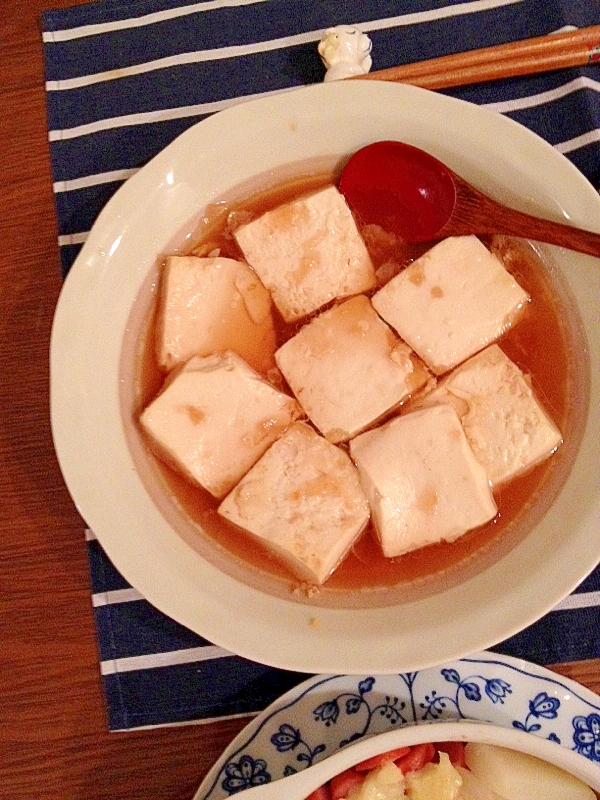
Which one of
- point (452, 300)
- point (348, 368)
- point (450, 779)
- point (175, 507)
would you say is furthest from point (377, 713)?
point (452, 300)

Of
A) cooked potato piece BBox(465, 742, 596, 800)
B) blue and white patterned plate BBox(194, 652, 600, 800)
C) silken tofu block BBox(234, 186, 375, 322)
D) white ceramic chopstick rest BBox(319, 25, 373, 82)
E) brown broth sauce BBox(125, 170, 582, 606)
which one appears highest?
white ceramic chopstick rest BBox(319, 25, 373, 82)

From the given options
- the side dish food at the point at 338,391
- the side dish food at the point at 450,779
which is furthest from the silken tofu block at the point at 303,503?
the side dish food at the point at 450,779

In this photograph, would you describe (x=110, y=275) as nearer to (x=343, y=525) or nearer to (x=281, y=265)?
(x=281, y=265)

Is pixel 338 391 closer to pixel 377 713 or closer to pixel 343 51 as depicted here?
pixel 377 713

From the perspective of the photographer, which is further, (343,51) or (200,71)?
(200,71)

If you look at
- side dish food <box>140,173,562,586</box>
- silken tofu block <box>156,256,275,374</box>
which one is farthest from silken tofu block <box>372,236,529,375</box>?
silken tofu block <box>156,256,275,374</box>

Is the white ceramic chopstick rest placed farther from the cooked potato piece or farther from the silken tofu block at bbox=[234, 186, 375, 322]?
the cooked potato piece

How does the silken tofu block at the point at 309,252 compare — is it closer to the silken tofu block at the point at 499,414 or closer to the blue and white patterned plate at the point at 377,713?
the silken tofu block at the point at 499,414
